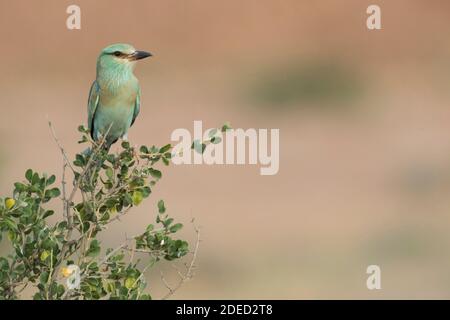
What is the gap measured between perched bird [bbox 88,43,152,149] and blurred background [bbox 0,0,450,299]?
2.67 meters

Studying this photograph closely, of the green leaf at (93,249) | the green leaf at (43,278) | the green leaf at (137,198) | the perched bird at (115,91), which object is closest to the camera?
the green leaf at (43,278)

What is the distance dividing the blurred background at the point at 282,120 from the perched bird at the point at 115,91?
2.67 metres

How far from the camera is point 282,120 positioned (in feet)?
42.9

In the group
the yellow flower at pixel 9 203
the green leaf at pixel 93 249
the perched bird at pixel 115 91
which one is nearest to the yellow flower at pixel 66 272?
the green leaf at pixel 93 249

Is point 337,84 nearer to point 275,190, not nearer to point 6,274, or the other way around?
point 275,190

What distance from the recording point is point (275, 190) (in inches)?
438

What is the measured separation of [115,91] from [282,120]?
761 centimetres

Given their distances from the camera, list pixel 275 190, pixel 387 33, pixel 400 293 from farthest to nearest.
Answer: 1. pixel 387 33
2. pixel 275 190
3. pixel 400 293

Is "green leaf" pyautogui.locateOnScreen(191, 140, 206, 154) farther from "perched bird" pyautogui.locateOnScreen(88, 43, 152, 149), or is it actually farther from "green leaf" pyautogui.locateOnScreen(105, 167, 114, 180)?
"perched bird" pyautogui.locateOnScreen(88, 43, 152, 149)

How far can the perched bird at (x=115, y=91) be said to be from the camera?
5.48 meters

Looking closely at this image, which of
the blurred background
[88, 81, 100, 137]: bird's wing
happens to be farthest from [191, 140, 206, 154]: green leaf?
the blurred background

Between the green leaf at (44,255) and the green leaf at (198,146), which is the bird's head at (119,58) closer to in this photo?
the green leaf at (198,146)

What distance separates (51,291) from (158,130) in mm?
8401

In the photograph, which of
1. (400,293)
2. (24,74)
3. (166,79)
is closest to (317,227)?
(400,293)
